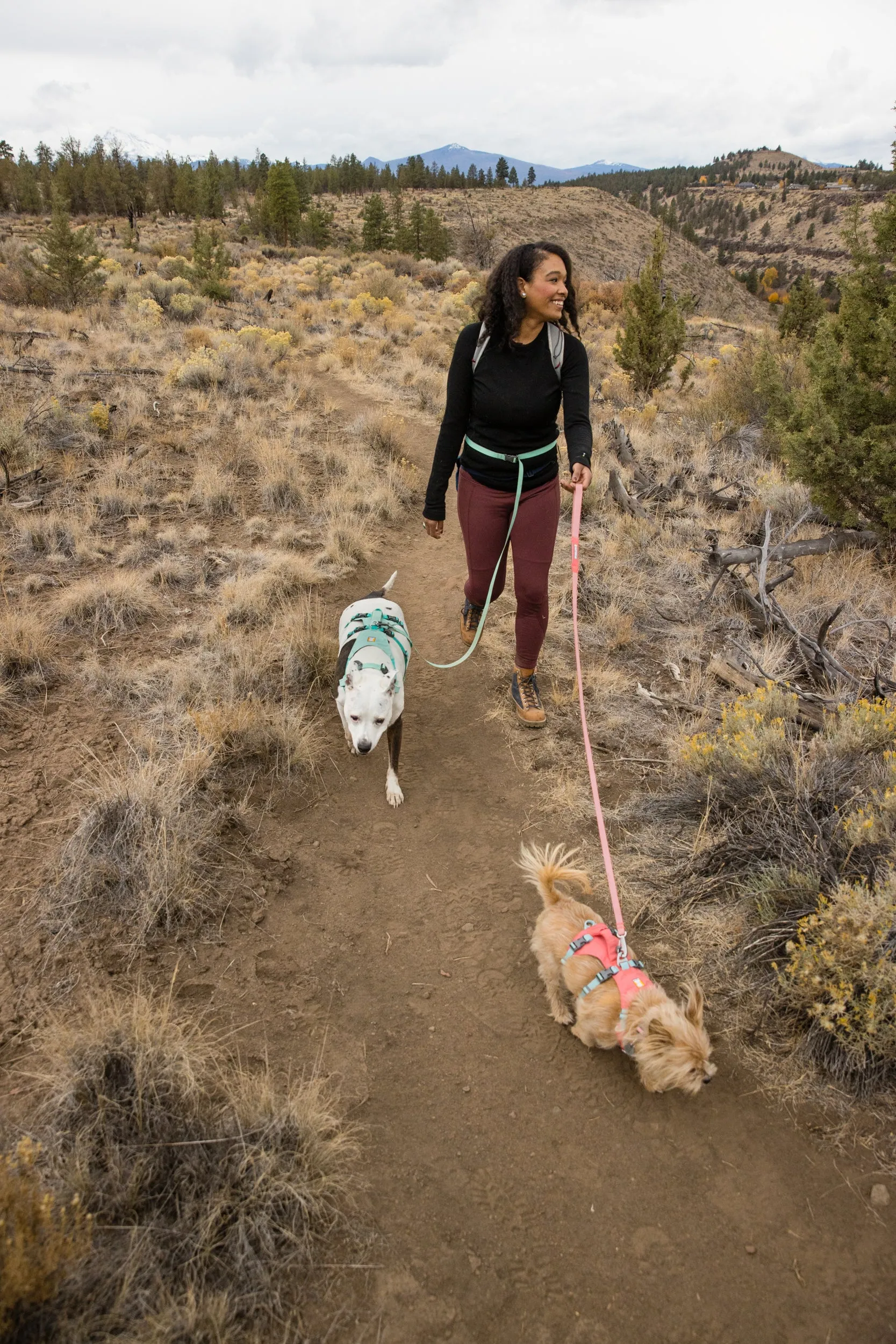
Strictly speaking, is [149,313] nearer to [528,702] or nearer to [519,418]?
[519,418]

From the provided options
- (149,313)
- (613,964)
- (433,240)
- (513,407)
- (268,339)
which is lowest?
(613,964)

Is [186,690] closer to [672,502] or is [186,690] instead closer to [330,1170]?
[330,1170]

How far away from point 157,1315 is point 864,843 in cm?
292

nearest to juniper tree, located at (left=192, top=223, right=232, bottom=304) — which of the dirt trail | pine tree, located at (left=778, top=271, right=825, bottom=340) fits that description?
pine tree, located at (left=778, top=271, right=825, bottom=340)

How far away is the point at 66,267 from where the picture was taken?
15898 mm

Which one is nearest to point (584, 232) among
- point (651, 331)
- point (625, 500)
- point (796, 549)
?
point (651, 331)

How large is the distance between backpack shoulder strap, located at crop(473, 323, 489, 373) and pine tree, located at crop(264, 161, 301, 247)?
37.9 m

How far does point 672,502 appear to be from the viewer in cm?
796

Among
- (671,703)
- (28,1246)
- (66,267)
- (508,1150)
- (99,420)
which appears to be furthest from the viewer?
(66,267)

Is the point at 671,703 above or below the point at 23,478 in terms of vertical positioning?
below

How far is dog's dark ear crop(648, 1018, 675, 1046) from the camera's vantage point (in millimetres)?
2154

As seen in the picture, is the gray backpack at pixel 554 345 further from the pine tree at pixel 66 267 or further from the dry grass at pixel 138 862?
the pine tree at pixel 66 267

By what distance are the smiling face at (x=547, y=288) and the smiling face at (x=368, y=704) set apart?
2000 mm

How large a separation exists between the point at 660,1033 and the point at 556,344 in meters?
3.13
